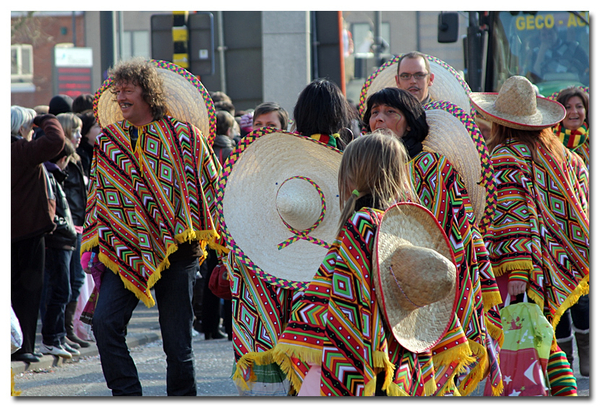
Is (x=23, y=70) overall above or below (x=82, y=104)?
above

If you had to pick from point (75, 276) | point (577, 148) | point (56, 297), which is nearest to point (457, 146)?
point (577, 148)

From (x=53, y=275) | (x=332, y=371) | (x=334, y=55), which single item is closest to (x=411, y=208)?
(x=332, y=371)

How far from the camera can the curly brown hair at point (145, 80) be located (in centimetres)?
467

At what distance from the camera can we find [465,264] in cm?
339

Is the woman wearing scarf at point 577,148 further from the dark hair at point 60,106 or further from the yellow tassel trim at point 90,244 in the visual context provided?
the dark hair at point 60,106

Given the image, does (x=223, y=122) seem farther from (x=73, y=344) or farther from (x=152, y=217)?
(x=152, y=217)

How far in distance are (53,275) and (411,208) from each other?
15.4 feet

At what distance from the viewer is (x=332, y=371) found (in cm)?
281

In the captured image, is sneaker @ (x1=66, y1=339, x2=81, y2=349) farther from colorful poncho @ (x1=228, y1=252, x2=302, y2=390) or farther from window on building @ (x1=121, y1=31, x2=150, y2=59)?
window on building @ (x1=121, y1=31, x2=150, y2=59)

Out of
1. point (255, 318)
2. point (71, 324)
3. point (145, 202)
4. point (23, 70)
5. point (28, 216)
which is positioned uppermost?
point (23, 70)

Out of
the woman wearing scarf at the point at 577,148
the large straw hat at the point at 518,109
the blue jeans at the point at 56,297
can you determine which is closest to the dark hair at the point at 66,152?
the blue jeans at the point at 56,297

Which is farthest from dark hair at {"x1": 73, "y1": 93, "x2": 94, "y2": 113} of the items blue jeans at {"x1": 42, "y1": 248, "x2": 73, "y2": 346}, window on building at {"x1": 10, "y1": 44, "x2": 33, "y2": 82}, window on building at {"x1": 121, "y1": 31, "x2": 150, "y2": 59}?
window on building at {"x1": 121, "y1": 31, "x2": 150, "y2": 59}

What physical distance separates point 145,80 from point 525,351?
2635 millimetres

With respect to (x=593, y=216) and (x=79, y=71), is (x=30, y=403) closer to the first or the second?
(x=593, y=216)
